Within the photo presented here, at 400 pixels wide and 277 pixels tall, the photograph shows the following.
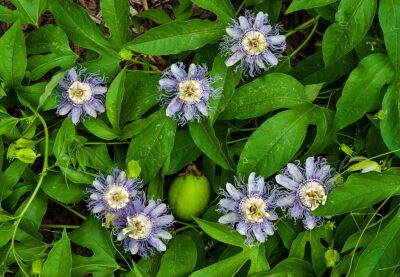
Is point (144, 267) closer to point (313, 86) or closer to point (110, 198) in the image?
point (110, 198)

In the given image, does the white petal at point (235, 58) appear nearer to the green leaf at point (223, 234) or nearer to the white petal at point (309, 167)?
the white petal at point (309, 167)

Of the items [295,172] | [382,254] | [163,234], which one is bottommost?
[163,234]

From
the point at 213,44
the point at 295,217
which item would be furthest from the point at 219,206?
the point at 213,44

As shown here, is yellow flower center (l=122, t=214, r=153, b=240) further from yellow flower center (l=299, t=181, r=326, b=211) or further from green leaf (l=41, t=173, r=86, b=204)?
yellow flower center (l=299, t=181, r=326, b=211)

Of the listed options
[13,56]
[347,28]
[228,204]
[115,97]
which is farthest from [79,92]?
[347,28]

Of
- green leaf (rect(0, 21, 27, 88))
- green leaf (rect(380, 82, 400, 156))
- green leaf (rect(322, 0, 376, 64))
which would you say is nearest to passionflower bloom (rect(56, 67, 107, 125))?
green leaf (rect(0, 21, 27, 88))

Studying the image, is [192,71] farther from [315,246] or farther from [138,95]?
[315,246]
